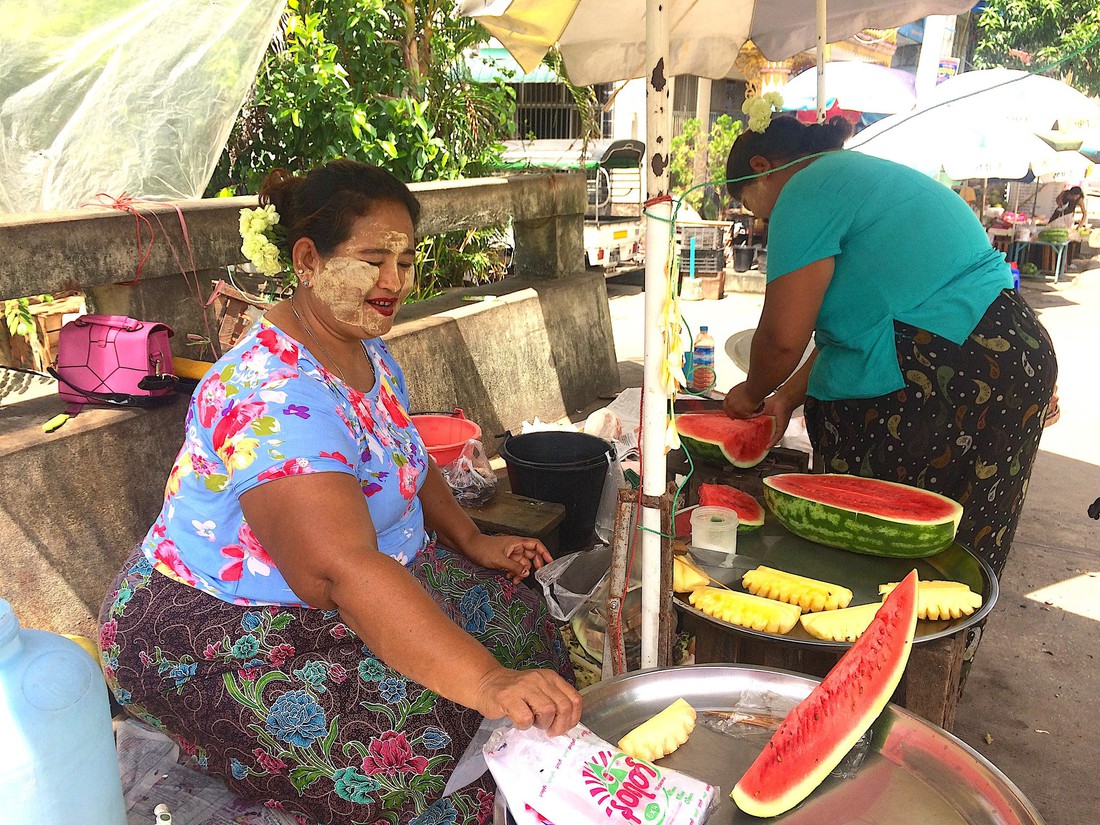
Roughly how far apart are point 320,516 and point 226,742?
704mm

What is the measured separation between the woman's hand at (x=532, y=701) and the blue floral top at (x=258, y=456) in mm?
582

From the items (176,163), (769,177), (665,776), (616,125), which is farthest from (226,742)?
(616,125)

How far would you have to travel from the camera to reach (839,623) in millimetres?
1899

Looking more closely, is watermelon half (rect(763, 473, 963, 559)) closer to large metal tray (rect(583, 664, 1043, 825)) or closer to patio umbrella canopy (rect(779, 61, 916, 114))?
large metal tray (rect(583, 664, 1043, 825))

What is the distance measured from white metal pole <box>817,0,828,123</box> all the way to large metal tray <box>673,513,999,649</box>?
75.0 inches

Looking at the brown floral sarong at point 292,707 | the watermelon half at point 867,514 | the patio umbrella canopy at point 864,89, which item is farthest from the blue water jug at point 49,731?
the patio umbrella canopy at point 864,89

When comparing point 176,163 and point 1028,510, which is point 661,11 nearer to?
point 176,163

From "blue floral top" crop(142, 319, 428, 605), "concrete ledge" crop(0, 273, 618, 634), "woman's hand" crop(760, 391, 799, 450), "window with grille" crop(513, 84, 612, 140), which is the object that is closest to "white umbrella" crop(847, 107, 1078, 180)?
"window with grille" crop(513, 84, 612, 140)

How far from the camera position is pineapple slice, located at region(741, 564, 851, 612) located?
201cm

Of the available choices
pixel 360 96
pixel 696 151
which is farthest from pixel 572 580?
pixel 696 151

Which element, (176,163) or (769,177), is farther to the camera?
(176,163)

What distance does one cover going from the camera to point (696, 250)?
11.2 m

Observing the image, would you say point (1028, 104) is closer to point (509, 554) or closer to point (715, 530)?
point (715, 530)

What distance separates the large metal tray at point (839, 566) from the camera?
2107mm
